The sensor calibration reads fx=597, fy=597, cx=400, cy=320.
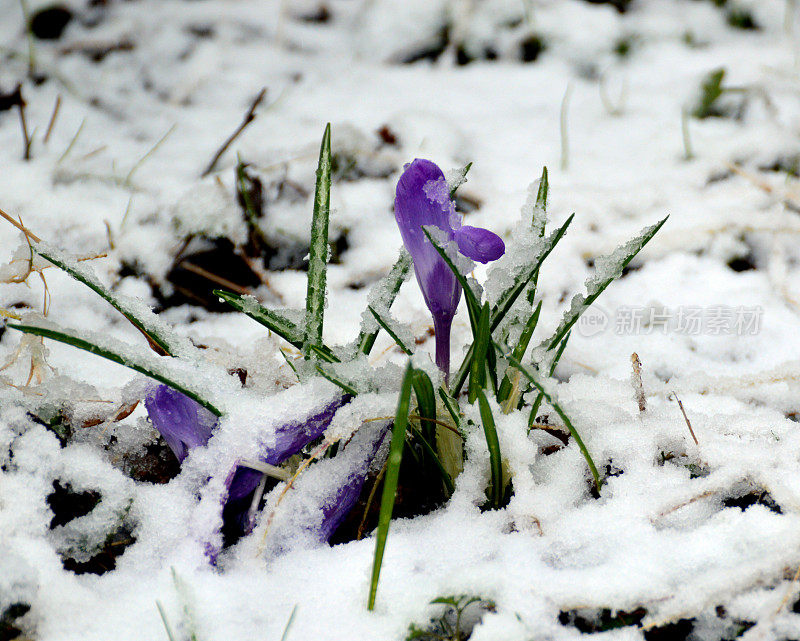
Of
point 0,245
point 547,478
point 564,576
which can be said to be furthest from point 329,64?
point 564,576

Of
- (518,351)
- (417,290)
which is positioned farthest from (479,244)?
(417,290)

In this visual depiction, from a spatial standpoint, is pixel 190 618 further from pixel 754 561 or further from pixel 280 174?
pixel 280 174

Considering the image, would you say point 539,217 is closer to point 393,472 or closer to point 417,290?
point 393,472

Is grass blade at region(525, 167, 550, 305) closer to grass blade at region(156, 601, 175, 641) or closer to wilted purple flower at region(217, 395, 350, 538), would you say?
wilted purple flower at region(217, 395, 350, 538)

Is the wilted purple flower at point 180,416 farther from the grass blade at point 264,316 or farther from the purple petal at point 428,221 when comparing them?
the purple petal at point 428,221

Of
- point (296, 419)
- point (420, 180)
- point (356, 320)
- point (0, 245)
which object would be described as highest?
point (420, 180)

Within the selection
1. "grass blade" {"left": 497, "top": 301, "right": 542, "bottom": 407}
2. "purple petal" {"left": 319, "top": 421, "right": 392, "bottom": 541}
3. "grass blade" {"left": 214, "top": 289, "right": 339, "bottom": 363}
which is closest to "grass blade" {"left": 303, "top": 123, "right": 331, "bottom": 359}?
"grass blade" {"left": 214, "top": 289, "right": 339, "bottom": 363}

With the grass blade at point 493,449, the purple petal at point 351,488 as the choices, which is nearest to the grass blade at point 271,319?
the purple petal at point 351,488
